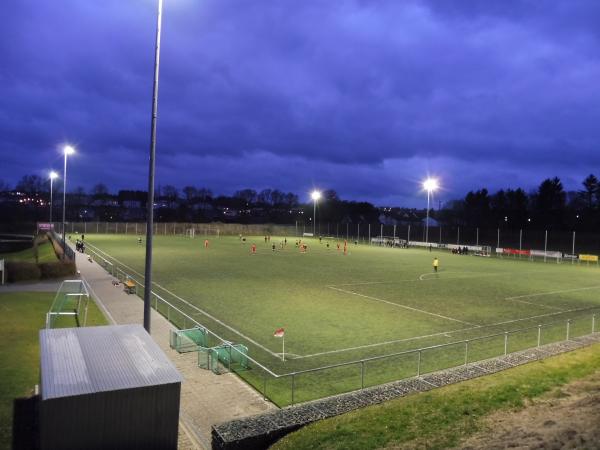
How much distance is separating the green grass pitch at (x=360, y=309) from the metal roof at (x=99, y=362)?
418 centimetres

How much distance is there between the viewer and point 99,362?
10.2 metres

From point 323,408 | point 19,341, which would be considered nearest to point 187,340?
point 19,341

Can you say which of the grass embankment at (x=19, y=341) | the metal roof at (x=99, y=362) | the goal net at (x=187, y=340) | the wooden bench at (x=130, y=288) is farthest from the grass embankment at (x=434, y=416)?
the wooden bench at (x=130, y=288)

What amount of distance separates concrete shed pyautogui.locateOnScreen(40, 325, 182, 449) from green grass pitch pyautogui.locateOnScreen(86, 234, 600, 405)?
4.35 meters

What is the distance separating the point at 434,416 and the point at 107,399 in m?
6.76

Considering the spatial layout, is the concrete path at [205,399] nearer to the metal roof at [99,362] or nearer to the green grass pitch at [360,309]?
the green grass pitch at [360,309]

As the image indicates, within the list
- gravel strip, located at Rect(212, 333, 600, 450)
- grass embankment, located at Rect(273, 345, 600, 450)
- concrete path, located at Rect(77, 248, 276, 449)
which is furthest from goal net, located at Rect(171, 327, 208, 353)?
grass embankment, located at Rect(273, 345, 600, 450)

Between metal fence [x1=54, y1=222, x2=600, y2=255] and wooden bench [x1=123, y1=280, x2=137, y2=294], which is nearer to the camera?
wooden bench [x1=123, y1=280, x2=137, y2=294]

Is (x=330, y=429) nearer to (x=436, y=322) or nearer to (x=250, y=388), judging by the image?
(x=250, y=388)

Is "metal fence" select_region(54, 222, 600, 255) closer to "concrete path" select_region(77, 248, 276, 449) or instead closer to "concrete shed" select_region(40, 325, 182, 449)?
"concrete path" select_region(77, 248, 276, 449)

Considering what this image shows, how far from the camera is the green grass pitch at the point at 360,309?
55.6 ft

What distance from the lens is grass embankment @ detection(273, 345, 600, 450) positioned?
31.6ft

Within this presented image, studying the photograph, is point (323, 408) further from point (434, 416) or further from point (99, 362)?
point (99, 362)

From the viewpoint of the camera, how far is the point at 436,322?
23.4 meters
